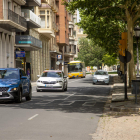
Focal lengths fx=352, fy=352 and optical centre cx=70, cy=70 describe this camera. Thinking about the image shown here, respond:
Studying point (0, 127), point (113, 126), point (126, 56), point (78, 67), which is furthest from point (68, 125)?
point (78, 67)

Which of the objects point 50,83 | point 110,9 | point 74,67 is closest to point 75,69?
point 74,67

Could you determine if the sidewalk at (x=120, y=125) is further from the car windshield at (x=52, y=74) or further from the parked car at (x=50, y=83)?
the car windshield at (x=52, y=74)

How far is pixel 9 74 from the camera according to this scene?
16.7m

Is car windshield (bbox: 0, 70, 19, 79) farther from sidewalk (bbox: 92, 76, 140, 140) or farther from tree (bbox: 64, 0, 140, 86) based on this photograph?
tree (bbox: 64, 0, 140, 86)

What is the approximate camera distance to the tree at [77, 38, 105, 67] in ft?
298

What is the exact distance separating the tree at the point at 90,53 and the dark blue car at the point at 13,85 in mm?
73837

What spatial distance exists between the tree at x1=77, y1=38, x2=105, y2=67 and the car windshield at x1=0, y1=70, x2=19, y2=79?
74.0 meters

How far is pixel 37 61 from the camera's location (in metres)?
50.9

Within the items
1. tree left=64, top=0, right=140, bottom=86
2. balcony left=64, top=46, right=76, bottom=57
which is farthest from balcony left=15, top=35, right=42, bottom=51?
balcony left=64, top=46, right=76, bottom=57

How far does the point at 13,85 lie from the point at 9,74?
1.42 m

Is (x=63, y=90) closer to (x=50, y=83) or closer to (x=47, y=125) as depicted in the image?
(x=50, y=83)

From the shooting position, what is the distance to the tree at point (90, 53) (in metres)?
90.8

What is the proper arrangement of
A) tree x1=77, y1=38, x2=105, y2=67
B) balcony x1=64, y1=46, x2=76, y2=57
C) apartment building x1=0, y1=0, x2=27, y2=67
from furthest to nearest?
tree x1=77, y1=38, x2=105, y2=67 → balcony x1=64, y1=46, x2=76, y2=57 → apartment building x1=0, y1=0, x2=27, y2=67

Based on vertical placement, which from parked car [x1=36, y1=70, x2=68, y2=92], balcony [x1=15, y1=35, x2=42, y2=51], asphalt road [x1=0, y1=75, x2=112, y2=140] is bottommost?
asphalt road [x1=0, y1=75, x2=112, y2=140]
